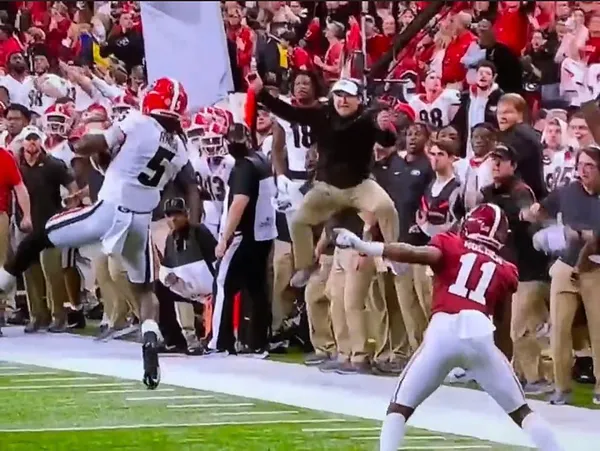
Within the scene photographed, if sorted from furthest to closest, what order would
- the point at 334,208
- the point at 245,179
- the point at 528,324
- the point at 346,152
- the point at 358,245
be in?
the point at 245,179, the point at 334,208, the point at 346,152, the point at 528,324, the point at 358,245

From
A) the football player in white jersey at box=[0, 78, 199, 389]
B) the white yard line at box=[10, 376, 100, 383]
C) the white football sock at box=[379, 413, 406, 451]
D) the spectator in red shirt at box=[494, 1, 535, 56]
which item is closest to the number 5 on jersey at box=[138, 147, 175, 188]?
the football player in white jersey at box=[0, 78, 199, 389]

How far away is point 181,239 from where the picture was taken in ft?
31.9

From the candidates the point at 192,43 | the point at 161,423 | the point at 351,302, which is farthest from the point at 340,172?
the point at 192,43

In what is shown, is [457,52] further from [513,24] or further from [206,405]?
[206,405]

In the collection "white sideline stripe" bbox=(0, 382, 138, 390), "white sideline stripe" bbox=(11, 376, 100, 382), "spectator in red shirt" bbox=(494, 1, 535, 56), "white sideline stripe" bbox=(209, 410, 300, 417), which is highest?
"spectator in red shirt" bbox=(494, 1, 535, 56)

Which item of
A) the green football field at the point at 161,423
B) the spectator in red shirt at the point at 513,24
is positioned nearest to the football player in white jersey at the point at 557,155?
the green football field at the point at 161,423

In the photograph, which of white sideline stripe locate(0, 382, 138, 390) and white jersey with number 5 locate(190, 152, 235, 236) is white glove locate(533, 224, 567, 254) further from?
white jersey with number 5 locate(190, 152, 235, 236)

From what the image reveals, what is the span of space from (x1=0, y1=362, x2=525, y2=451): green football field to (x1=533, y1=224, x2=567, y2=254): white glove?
1161mm

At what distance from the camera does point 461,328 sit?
Answer: 19.5ft

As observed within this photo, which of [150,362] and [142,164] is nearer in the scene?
[150,362]

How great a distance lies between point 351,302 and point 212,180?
183cm

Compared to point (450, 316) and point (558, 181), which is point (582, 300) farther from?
point (450, 316)

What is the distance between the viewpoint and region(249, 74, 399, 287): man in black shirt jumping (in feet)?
28.2

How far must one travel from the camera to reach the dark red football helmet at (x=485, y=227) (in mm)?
6066
